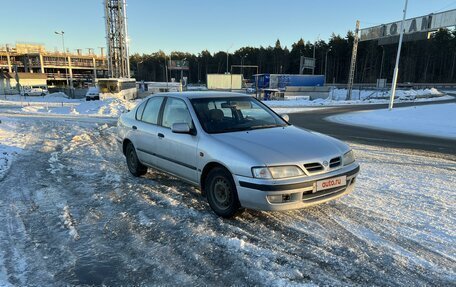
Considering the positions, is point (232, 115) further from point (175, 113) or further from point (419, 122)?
point (419, 122)

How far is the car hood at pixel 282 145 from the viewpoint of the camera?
4.05 metres

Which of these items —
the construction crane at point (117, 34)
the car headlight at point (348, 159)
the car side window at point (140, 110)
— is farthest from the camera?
the construction crane at point (117, 34)

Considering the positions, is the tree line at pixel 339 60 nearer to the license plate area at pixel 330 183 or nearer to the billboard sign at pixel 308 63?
the billboard sign at pixel 308 63

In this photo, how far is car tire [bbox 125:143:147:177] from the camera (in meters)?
6.43

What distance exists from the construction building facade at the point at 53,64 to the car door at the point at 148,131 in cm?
9328

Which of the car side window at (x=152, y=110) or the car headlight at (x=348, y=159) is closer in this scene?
the car headlight at (x=348, y=159)

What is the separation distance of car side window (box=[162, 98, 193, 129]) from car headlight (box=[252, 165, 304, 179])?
4.88 feet

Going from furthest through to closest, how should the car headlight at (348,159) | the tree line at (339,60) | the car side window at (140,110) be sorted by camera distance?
the tree line at (339,60) → the car side window at (140,110) → the car headlight at (348,159)

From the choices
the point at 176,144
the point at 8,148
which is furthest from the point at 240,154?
the point at 8,148

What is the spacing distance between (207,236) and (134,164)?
3023mm

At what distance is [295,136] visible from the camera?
15.5 ft

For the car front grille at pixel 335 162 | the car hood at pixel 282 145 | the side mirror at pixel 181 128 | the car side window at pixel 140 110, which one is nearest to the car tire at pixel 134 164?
the car side window at pixel 140 110

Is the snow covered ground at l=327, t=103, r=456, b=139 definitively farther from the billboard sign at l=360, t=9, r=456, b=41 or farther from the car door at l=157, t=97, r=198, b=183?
the car door at l=157, t=97, r=198, b=183

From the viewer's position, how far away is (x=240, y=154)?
4.14 m
